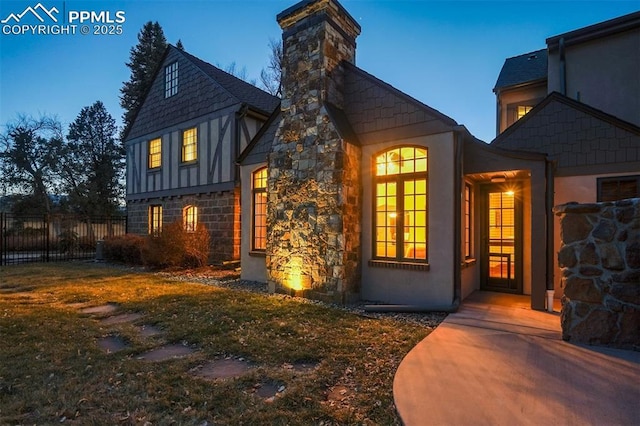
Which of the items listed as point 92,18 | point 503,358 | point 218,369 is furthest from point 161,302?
point 92,18

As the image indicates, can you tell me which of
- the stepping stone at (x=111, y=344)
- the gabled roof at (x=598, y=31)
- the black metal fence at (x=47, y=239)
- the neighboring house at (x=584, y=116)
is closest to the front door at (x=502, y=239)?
the neighboring house at (x=584, y=116)

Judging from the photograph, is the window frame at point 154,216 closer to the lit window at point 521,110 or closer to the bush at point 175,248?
the bush at point 175,248

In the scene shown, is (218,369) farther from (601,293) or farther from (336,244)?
(601,293)

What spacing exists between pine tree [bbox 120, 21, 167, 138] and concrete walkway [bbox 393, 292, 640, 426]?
2898 cm

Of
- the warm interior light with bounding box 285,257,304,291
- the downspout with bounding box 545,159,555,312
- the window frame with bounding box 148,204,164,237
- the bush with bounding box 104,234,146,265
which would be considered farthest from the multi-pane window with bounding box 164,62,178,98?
the downspout with bounding box 545,159,555,312

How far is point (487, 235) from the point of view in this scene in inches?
275

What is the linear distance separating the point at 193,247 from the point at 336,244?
637 cm

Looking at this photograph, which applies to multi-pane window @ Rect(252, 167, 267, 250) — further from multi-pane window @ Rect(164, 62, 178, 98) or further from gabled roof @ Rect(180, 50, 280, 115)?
multi-pane window @ Rect(164, 62, 178, 98)

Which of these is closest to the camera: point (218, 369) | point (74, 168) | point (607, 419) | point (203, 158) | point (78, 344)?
point (607, 419)

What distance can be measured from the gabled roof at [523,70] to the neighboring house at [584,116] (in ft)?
0.21

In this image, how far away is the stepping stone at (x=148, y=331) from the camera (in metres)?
4.41

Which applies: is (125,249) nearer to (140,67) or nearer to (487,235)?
(487,235)

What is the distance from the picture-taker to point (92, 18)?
8.80 metres

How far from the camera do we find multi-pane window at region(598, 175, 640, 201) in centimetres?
569
